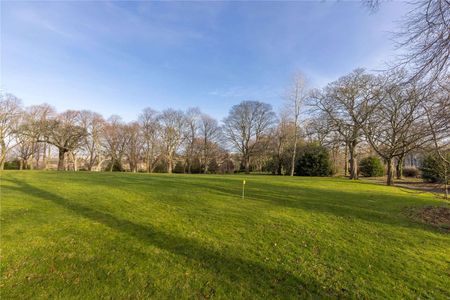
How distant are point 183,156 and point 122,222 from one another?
42153 millimetres

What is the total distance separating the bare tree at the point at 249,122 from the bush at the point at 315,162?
13.7 metres

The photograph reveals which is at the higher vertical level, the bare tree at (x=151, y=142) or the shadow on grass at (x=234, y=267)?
the bare tree at (x=151, y=142)

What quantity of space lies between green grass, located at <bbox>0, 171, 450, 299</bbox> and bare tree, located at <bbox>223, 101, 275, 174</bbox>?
3753 cm

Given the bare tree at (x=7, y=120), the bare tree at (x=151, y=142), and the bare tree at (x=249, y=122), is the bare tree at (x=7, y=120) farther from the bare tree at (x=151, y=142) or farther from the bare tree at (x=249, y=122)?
the bare tree at (x=249, y=122)

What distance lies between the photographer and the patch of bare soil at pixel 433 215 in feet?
23.6

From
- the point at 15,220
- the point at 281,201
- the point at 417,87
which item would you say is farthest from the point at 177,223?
the point at 417,87

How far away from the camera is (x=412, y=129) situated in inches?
341

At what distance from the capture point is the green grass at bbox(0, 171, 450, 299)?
137 inches

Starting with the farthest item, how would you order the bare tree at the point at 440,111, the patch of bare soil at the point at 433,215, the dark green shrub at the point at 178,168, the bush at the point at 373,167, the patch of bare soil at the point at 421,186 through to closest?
the dark green shrub at the point at 178,168
the bush at the point at 373,167
the patch of bare soil at the point at 421,186
the patch of bare soil at the point at 433,215
the bare tree at the point at 440,111

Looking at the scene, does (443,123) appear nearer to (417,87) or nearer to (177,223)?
(417,87)

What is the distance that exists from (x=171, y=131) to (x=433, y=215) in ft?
141

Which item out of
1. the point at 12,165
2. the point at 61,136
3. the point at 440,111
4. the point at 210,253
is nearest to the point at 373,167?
the point at 440,111

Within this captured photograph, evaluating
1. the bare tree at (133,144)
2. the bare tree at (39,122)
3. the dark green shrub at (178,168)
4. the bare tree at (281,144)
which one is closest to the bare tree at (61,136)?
the bare tree at (39,122)

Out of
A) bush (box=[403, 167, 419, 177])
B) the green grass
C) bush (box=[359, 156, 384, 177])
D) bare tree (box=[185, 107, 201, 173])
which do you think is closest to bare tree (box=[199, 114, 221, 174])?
bare tree (box=[185, 107, 201, 173])
